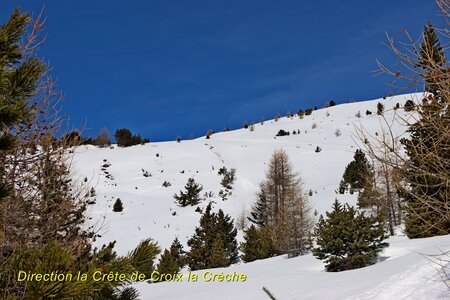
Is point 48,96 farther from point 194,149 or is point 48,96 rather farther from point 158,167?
point 194,149

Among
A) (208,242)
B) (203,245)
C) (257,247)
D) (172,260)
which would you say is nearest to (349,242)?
(172,260)

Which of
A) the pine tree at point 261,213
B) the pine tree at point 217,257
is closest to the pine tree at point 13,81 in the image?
the pine tree at point 217,257

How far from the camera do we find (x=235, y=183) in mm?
44531

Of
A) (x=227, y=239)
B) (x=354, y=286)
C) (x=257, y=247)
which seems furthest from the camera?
(x=227, y=239)

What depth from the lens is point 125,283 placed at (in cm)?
182

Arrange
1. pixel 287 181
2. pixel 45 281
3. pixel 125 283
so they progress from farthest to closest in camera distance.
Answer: pixel 287 181, pixel 125 283, pixel 45 281

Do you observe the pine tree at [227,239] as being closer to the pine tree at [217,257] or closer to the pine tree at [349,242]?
the pine tree at [217,257]

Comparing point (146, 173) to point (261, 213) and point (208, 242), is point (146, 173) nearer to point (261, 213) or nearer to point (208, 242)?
point (261, 213)

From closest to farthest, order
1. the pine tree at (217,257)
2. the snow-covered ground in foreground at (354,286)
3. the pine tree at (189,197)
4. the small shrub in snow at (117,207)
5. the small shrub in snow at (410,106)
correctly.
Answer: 1. the small shrub in snow at (410,106)
2. the snow-covered ground in foreground at (354,286)
3. the pine tree at (217,257)
4. the small shrub in snow at (117,207)
5. the pine tree at (189,197)

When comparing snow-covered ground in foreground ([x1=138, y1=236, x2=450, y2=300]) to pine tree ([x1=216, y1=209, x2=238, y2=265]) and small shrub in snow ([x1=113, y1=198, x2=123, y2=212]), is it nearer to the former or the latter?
pine tree ([x1=216, y1=209, x2=238, y2=265])

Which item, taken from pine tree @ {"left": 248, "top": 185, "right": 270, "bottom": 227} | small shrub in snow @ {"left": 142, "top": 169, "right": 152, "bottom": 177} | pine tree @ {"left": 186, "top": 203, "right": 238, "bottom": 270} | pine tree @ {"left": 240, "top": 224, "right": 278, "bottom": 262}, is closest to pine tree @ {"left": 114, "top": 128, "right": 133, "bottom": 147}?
small shrub in snow @ {"left": 142, "top": 169, "right": 152, "bottom": 177}

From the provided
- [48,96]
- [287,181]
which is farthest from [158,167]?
[48,96]

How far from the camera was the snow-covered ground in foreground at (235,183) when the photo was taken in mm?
12208

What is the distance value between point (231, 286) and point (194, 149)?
148 feet
